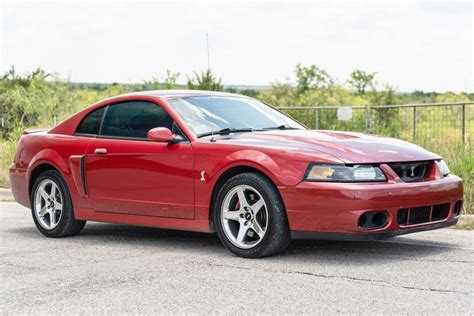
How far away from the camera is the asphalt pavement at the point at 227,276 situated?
584cm

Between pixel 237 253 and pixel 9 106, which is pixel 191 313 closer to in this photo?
pixel 237 253

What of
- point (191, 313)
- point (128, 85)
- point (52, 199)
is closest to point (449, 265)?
point (191, 313)

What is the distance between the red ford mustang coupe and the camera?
7191 mm

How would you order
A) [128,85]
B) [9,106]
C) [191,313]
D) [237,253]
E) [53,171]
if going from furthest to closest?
[128,85], [9,106], [53,171], [237,253], [191,313]

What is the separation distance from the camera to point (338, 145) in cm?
750

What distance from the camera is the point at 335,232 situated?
7.16 meters

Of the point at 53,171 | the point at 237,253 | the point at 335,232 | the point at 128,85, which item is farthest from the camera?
the point at 128,85

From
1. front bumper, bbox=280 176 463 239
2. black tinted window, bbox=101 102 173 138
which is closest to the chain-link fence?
black tinted window, bbox=101 102 173 138

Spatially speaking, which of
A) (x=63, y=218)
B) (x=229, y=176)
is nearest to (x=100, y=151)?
(x=63, y=218)

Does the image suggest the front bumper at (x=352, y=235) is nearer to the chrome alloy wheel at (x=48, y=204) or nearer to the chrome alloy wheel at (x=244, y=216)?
the chrome alloy wheel at (x=244, y=216)

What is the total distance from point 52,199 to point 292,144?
120 inches

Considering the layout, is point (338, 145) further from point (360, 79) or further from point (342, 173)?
point (360, 79)

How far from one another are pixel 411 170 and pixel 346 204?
0.84m

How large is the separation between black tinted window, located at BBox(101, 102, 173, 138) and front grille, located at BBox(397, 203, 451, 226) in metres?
2.30
